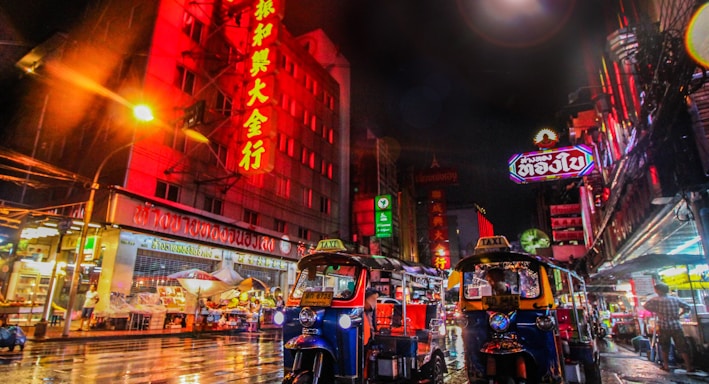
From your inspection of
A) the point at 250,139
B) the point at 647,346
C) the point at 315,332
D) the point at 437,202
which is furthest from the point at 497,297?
the point at 437,202

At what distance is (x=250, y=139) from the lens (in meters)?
22.6

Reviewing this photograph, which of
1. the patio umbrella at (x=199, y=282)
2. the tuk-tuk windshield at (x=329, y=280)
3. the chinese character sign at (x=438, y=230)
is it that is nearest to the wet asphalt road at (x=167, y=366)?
the tuk-tuk windshield at (x=329, y=280)

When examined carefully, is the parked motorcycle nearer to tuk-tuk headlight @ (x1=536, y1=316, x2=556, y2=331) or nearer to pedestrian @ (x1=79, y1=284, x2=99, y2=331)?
pedestrian @ (x1=79, y1=284, x2=99, y2=331)

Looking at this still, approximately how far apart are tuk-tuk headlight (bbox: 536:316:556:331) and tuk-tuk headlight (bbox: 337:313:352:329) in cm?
314

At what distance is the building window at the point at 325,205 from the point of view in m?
36.8

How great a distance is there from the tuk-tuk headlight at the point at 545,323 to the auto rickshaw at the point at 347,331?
2.23 metres

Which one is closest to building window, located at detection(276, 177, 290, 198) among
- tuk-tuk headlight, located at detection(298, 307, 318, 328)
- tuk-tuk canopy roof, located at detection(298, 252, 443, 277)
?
tuk-tuk canopy roof, located at detection(298, 252, 443, 277)

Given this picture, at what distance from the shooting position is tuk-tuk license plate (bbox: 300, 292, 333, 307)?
21.9 ft

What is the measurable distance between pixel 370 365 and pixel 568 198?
40.4 metres

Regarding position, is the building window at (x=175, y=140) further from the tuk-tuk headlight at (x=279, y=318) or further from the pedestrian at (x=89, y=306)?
the tuk-tuk headlight at (x=279, y=318)

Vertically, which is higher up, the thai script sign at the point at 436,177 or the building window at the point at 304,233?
the thai script sign at the point at 436,177

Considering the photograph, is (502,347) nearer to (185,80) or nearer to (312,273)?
(312,273)

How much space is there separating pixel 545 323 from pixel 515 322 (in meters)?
0.48

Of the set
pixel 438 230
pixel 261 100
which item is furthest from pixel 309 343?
pixel 438 230
